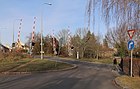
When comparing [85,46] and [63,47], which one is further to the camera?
[63,47]

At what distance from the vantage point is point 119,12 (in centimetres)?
1009

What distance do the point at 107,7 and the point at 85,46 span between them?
59.0m

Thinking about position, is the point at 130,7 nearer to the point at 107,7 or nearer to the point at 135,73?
the point at 107,7

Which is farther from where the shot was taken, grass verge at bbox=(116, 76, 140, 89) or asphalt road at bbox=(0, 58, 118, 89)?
asphalt road at bbox=(0, 58, 118, 89)

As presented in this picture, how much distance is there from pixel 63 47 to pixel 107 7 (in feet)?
227

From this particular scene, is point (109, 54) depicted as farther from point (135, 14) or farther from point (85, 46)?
point (135, 14)

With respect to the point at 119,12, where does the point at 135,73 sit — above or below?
below

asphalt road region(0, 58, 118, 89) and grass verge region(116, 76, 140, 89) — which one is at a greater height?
grass verge region(116, 76, 140, 89)

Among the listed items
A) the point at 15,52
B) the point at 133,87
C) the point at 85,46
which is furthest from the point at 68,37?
the point at 133,87

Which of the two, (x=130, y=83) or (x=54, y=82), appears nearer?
(x=130, y=83)

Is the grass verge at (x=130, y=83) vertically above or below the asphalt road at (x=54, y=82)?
above

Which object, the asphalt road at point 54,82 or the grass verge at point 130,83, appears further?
the asphalt road at point 54,82

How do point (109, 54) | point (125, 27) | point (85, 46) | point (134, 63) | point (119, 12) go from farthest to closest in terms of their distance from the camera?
point (109, 54)
point (85, 46)
point (134, 63)
point (125, 27)
point (119, 12)

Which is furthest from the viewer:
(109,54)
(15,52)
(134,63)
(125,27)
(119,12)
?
(109,54)
